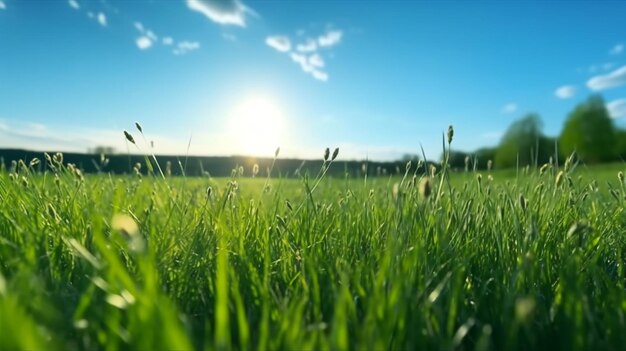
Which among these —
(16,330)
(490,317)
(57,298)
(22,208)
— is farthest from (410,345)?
(22,208)

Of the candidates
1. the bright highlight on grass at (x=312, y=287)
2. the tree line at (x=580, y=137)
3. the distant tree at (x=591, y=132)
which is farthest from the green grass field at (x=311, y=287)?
the distant tree at (x=591, y=132)

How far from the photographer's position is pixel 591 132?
70.4m

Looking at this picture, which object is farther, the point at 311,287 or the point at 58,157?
the point at 58,157

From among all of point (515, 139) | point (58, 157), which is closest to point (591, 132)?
point (515, 139)

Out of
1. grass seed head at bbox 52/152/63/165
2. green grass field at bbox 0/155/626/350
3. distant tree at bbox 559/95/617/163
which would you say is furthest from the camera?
distant tree at bbox 559/95/617/163

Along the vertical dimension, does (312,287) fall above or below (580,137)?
below

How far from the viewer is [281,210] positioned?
3318 millimetres

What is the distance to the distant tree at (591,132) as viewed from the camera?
2709 inches

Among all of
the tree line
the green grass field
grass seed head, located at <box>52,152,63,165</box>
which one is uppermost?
the tree line

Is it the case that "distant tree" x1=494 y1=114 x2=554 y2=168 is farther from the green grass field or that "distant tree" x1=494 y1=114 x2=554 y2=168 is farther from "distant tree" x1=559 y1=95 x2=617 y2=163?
the green grass field

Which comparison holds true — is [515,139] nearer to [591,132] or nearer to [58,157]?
[591,132]

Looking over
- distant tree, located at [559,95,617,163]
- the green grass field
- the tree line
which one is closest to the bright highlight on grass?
the green grass field

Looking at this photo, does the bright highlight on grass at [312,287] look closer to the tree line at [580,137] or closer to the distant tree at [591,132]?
the tree line at [580,137]

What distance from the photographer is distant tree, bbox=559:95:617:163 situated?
226 feet
